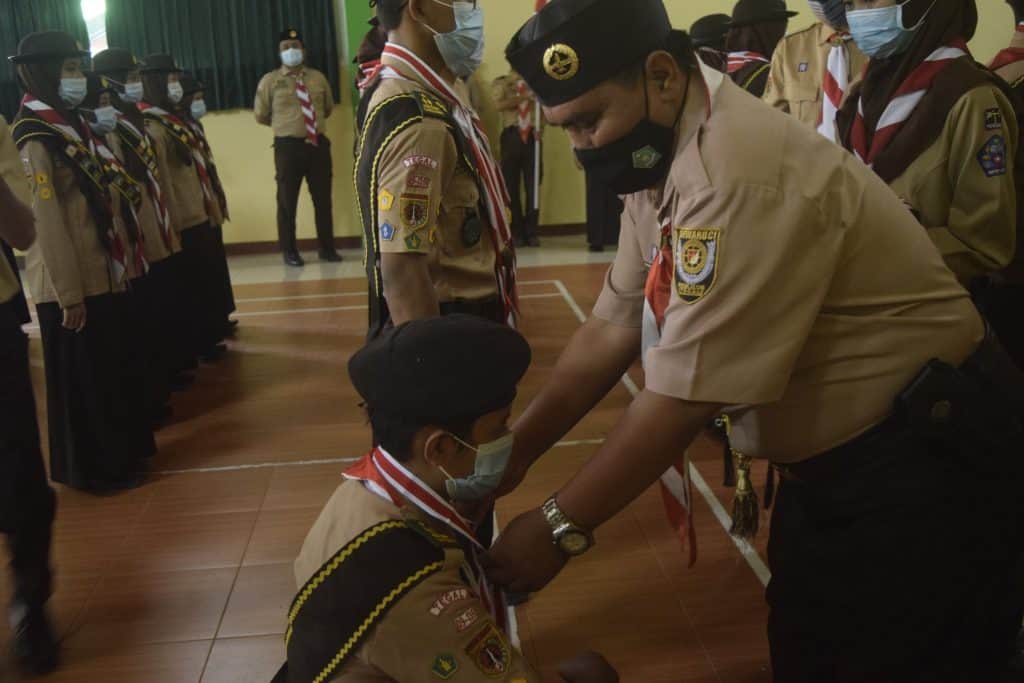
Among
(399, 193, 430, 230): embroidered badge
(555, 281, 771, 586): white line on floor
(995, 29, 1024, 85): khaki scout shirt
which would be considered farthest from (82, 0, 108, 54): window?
(995, 29, 1024, 85): khaki scout shirt

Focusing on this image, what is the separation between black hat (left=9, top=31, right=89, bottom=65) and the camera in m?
3.23

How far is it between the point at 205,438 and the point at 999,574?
3.45 meters

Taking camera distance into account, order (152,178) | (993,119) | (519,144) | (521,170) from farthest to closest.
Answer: (521,170) < (519,144) < (152,178) < (993,119)

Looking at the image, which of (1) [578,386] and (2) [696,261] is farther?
(1) [578,386]

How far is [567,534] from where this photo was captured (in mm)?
1238

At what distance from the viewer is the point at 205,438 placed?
4004 millimetres

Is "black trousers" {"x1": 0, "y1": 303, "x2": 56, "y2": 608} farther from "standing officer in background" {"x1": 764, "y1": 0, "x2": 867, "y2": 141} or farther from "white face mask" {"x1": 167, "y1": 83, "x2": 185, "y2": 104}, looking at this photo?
"white face mask" {"x1": 167, "y1": 83, "x2": 185, "y2": 104}

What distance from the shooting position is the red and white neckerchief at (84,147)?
10.5 feet

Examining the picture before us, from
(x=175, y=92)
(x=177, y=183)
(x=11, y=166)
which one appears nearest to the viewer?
(x=11, y=166)

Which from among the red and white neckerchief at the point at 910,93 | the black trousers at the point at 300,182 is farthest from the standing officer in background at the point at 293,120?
the red and white neckerchief at the point at 910,93

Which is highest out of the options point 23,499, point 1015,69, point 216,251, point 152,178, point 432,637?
point 1015,69

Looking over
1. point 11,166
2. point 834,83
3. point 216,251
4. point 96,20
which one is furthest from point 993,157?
point 96,20

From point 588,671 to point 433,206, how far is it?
1059 millimetres

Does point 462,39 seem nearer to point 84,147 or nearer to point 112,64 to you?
point 84,147
